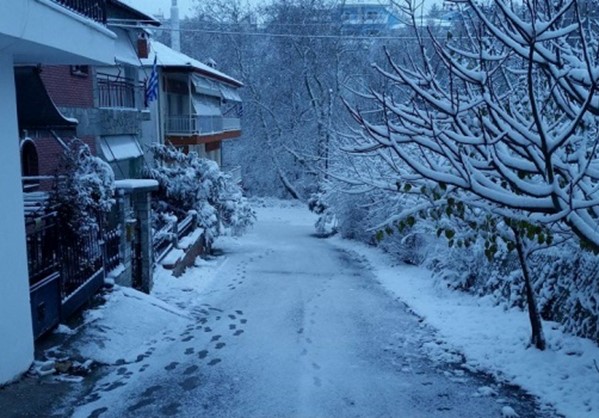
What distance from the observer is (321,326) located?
1027 centimetres

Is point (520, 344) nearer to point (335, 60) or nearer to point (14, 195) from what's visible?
point (14, 195)

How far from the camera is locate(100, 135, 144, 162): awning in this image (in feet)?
57.0

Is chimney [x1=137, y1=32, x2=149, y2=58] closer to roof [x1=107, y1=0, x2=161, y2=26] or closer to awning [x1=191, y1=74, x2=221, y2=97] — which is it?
roof [x1=107, y1=0, x2=161, y2=26]

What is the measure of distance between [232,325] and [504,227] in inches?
178

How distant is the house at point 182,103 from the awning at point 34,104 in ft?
46.2

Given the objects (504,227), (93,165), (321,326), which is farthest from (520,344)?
(93,165)

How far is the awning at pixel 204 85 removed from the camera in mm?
27820

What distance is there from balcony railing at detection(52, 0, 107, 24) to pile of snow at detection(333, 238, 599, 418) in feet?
21.3

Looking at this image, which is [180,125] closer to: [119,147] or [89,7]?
[119,147]

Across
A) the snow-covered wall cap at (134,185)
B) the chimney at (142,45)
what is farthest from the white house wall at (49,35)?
the chimney at (142,45)

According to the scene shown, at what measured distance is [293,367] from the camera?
7.72 metres

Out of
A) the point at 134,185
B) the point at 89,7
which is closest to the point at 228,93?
the point at 134,185

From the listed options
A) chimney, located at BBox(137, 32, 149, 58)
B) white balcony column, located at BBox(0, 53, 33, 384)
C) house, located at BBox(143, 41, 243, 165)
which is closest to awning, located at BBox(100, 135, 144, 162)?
chimney, located at BBox(137, 32, 149, 58)

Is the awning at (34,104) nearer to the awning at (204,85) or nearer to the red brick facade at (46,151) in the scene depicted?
the red brick facade at (46,151)
